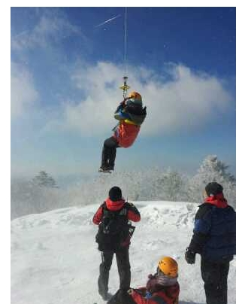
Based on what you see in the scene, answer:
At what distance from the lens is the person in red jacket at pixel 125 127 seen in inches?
238

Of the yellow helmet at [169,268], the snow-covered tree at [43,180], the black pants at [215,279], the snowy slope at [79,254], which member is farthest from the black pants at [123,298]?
the snow-covered tree at [43,180]

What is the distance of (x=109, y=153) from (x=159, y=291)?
319 centimetres

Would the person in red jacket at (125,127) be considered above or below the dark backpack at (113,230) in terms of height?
above

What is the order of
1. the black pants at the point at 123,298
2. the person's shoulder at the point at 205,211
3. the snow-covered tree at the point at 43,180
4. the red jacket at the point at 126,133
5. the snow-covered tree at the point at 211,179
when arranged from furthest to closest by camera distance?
the snow-covered tree at the point at 43,180 < the snow-covered tree at the point at 211,179 < the red jacket at the point at 126,133 < the person's shoulder at the point at 205,211 < the black pants at the point at 123,298

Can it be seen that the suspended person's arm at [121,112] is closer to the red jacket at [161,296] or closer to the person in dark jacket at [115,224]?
the person in dark jacket at [115,224]

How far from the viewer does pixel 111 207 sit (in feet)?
19.0

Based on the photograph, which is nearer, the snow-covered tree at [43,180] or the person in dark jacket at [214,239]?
the person in dark jacket at [214,239]

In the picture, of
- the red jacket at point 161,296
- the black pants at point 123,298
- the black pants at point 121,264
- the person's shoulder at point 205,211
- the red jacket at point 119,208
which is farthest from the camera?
the black pants at point 121,264

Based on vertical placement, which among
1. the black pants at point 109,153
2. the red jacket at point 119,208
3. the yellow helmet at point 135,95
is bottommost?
the red jacket at point 119,208

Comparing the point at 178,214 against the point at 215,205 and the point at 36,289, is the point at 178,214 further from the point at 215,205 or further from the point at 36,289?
the point at 215,205

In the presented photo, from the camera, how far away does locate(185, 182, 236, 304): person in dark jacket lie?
482 centimetres

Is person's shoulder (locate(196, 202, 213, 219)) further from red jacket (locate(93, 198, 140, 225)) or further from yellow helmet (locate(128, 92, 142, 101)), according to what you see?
yellow helmet (locate(128, 92, 142, 101))

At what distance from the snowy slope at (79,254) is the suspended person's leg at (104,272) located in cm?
19

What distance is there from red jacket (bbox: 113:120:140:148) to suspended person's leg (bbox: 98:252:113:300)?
2.09 m
